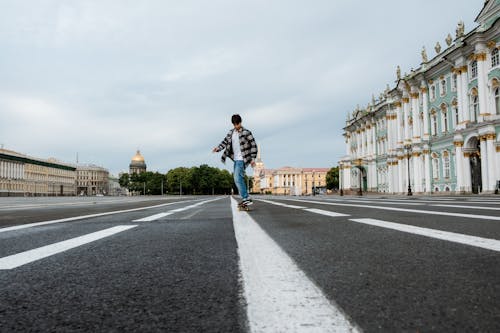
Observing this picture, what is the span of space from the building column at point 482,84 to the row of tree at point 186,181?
96.8 metres

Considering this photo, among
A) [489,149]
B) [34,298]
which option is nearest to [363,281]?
[34,298]

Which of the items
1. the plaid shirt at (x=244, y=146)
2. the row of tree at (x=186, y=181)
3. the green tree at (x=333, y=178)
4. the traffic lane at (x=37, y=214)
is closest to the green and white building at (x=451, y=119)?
the plaid shirt at (x=244, y=146)

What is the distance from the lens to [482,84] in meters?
34.3

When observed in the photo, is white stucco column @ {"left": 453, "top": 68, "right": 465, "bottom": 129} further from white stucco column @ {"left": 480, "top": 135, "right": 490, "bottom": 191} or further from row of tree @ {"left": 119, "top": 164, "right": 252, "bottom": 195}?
row of tree @ {"left": 119, "top": 164, "right": 252, "bottom": 195}

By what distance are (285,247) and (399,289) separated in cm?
149

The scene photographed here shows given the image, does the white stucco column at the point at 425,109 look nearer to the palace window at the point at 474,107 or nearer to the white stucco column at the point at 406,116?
the white stucco column at the point at 406,116

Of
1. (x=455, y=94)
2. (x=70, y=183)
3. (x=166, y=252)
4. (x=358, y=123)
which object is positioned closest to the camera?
(x=166, y=252)

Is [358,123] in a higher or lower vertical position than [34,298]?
higher

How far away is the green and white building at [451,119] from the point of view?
33478 mm

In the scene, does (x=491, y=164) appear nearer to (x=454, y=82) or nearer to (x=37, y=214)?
(x=454, y=82)

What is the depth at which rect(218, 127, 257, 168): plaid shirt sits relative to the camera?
29.8 ft

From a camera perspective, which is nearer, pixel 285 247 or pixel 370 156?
pixel 285 247

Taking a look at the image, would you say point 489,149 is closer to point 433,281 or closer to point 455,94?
point 455,94

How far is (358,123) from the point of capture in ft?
247
